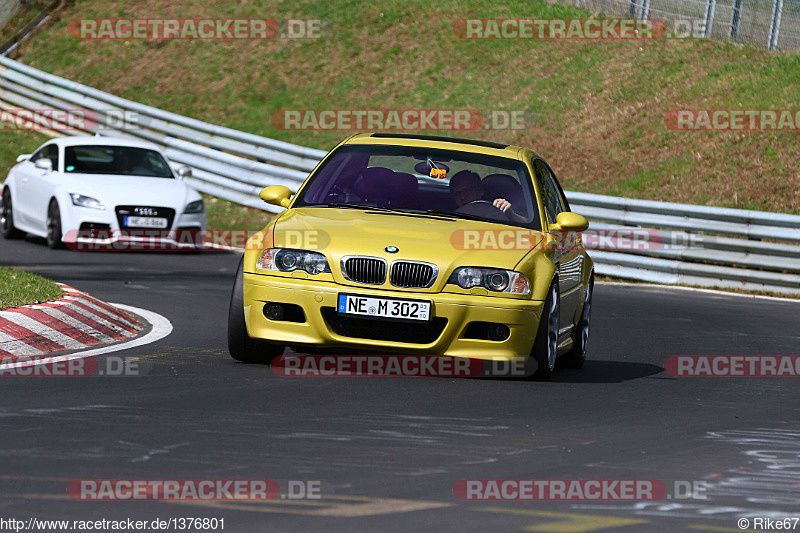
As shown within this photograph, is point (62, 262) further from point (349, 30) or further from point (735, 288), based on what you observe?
point (349, 30)

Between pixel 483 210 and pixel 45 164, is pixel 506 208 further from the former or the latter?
pixel 45 164

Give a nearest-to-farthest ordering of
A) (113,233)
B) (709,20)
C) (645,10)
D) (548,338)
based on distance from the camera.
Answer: (548,338)
(113,233)
(709,20)
(645,10)

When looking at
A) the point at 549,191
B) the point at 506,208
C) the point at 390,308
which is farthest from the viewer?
the point at 549,191

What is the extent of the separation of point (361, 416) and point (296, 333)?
4.99ft

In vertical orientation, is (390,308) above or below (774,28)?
below

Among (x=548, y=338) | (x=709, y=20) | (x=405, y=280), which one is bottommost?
(x=548, y=338)

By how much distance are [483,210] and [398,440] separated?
127 inches

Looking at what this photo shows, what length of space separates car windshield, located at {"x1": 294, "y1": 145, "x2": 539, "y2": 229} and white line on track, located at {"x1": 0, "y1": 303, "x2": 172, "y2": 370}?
1522mm

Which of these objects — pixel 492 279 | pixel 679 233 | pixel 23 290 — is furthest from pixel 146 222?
pixel 492 279

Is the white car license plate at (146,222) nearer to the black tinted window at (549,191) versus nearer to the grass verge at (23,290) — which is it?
the grass verge at (23,290)

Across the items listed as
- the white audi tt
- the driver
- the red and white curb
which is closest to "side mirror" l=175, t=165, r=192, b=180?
the white audi tt

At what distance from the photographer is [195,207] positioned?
18438 mm

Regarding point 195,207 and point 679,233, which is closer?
point 195,207

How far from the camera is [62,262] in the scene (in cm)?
1602
